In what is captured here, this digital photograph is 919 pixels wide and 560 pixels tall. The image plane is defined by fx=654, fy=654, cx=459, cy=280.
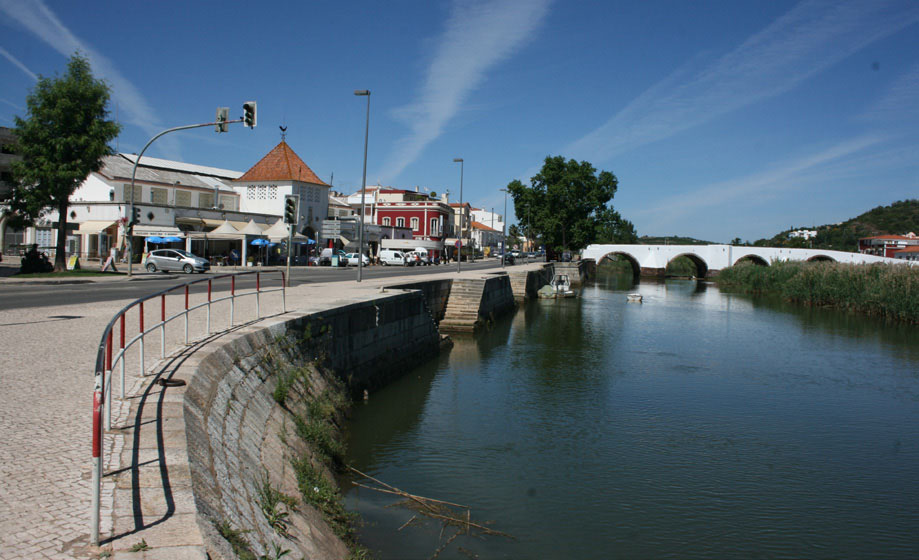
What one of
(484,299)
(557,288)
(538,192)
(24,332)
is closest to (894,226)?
(538,192)

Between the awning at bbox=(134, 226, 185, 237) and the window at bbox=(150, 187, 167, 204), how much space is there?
28.3ft

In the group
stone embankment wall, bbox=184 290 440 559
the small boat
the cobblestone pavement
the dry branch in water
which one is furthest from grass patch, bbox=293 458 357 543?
the small boat

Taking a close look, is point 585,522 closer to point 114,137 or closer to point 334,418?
point 334,418

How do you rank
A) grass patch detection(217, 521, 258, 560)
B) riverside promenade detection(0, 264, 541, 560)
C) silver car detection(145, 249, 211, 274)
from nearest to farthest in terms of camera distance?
riverside promenade detection(0, 264, 541, 560) → grass patch detection(217, 521, 258, 560) → silver car detection(145, 249, 211, 274)

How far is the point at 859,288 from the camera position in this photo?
3894 centimetres

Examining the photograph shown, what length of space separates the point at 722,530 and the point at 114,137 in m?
28.9

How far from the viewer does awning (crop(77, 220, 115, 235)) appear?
43.1 metres

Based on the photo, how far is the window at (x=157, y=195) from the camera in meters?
50.0

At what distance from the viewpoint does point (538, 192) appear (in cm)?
7906

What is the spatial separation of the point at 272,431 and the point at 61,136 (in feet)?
83.0

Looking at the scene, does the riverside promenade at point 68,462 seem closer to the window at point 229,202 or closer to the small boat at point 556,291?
the small boat at point 556,291

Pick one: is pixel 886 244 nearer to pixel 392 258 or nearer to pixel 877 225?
pixel 877 225

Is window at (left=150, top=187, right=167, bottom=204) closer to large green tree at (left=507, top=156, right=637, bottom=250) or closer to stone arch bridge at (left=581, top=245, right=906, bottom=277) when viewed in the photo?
large green tree at (left=507, top=156, right=637, bottom=250)

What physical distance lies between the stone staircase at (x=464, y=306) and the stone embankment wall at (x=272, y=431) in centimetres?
1148
